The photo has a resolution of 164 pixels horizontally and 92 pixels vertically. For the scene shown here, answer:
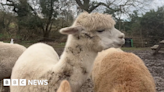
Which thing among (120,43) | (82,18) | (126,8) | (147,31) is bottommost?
(147,31)

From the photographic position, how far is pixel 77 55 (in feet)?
7.36

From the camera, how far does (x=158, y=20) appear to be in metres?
19.2

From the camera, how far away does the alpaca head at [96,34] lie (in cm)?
230

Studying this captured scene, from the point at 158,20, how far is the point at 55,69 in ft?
65.7

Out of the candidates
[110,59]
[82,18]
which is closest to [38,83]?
[82,18]

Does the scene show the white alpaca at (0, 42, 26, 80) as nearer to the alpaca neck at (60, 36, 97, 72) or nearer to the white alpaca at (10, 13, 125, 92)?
the white alpaca at (10, 13, 125, 92)

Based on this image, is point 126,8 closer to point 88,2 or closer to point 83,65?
point 88,2

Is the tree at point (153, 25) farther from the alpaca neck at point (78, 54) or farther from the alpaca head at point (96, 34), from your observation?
the alpaca neck at point (78, 54)

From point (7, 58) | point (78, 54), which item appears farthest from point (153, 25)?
point (78, 54)

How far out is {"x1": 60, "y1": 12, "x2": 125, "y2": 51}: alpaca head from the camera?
7.55ft

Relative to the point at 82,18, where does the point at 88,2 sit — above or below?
above

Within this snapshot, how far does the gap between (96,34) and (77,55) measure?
441 mm

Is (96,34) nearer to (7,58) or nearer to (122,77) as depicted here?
(122,77)

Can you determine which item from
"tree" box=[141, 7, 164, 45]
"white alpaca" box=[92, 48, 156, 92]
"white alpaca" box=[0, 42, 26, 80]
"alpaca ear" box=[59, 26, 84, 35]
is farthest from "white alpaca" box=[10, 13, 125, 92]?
"tree" box=[141, 7, 164, 45]
